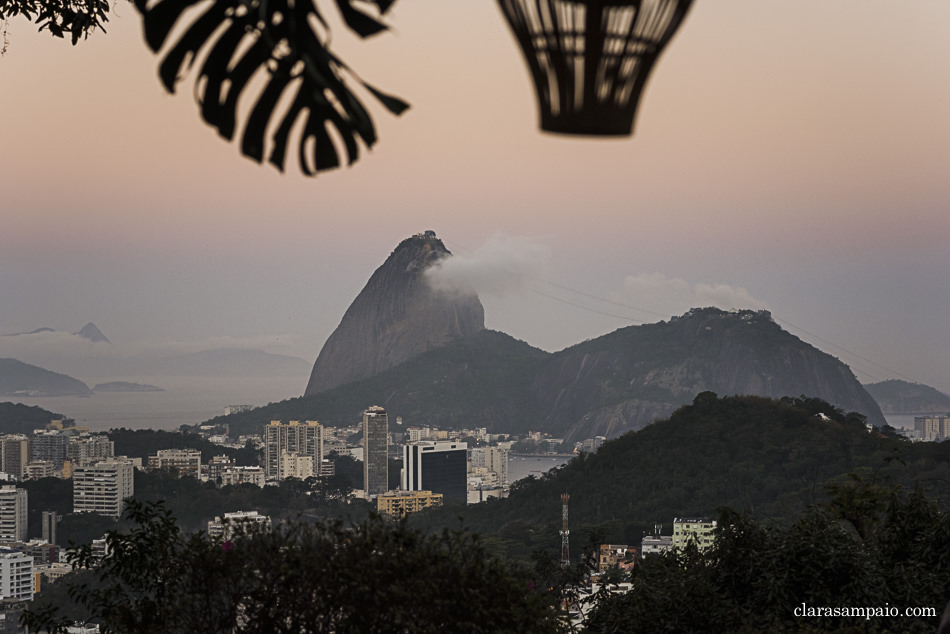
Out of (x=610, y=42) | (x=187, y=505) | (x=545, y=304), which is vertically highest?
(x=545, y=304)

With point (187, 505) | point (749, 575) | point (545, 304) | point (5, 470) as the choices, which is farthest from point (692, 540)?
point (545, 304)

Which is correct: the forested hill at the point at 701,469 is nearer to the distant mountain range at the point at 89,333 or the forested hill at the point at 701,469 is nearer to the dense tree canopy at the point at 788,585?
the dense tree canopy at the point at 788,585

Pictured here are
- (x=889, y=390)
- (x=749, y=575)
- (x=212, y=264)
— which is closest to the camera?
(x=749, y=575)

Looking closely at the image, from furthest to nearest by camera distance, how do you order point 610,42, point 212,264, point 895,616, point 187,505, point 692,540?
1. point 212,264
2. point 187,505
3. point 692,540
4. point 895,616
5. point 610,42

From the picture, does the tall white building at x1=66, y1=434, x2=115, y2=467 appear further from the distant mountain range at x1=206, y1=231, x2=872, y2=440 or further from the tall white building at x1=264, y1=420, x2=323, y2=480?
the distant mountain range at x1=206, y1=231, x2=872, y2=440

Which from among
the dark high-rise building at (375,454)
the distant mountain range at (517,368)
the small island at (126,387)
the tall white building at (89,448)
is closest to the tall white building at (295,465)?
the dark high-rise building at (375,454)

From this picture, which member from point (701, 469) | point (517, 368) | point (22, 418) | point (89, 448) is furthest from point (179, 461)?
point (517, 368)

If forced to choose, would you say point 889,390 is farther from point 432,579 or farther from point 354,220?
point 432,579

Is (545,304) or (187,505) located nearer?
(187,505)
